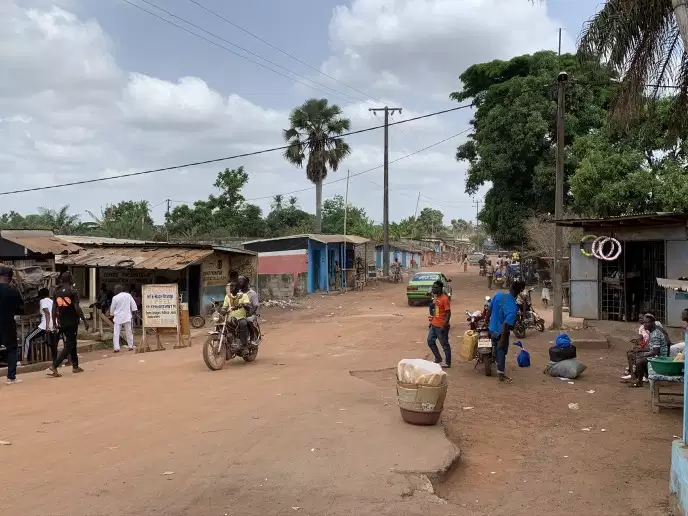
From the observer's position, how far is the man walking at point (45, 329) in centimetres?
1055

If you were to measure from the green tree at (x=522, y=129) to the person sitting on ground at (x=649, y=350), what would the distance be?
20.7 m

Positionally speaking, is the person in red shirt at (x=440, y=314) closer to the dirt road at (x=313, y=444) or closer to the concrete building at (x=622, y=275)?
the dirt road at (x=313, y=444)

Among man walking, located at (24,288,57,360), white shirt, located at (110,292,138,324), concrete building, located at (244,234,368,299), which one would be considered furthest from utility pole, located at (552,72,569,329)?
concrete building, located at (244,234,368,299)

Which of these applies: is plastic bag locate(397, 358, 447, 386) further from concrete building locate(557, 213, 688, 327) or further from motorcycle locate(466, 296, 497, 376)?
concrete building locate(557, 213, 688, 327)

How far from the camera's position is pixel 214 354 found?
34.3 feet

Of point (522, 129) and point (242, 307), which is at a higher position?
point (522, 129)

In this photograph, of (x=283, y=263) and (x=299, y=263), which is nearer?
(x=299, y=263)

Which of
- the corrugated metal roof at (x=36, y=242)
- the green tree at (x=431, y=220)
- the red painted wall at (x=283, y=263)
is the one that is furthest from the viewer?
the green tree at (x=431, y=220)

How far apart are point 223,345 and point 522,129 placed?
24.3 metres

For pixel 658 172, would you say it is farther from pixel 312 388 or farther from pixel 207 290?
pixel 312 388

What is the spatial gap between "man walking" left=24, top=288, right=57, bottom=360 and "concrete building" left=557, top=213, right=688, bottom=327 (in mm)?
12088

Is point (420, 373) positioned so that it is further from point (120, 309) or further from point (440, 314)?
point (120, 309)

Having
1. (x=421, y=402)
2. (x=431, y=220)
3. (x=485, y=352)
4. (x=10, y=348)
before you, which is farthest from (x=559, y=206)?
(x=431, y=220)

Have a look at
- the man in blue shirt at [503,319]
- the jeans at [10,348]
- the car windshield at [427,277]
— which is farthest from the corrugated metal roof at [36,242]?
the car windshield at [427,277]
